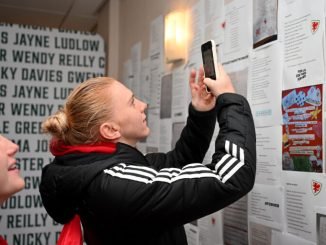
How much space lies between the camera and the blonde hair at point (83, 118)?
0.94 m

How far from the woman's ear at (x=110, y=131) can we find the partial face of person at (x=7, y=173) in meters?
0.21

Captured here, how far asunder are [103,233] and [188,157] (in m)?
0.34

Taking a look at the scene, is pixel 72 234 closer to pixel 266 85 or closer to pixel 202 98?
pixel 202 98

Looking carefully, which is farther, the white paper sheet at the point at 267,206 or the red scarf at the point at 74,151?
the white paper sheet at the point at 267,206

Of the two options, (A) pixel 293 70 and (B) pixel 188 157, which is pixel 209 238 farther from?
(A) pixel 293 70

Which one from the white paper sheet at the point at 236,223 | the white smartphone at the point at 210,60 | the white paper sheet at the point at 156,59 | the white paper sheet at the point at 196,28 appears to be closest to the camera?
the white smartphone at the point at 210,60

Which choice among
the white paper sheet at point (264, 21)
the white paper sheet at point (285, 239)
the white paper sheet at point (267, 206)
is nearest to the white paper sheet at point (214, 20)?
the white paper sheet at point (264, 21)

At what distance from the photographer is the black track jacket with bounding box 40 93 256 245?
2.48 ft

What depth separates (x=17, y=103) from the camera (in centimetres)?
238

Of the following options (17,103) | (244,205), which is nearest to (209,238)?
(244,205)

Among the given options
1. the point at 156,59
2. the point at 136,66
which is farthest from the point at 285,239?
the point at 136,66

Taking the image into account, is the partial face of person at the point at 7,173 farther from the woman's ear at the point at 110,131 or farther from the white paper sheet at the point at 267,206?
the white paper sheet at the point at 267,206

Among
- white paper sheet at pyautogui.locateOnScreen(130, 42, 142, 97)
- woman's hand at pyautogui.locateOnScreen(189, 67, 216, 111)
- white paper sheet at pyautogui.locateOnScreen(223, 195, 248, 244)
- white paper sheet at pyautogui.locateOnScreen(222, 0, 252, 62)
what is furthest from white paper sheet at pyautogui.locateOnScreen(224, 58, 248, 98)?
white paper sheet at pyautogui.locateOnScreen(130, 42, 142, 97)

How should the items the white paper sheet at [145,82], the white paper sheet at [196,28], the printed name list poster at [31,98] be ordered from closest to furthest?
the white paper sheet at [196,28] → the white paper sheet at [145,82] → the printed name list poster at [31,98]
